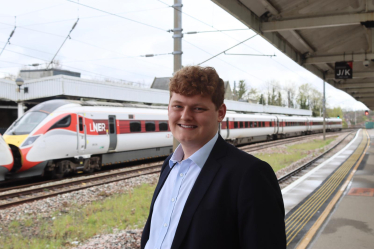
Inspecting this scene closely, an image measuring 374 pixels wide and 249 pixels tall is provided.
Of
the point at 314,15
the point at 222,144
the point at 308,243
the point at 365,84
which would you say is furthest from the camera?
the point at 365,84

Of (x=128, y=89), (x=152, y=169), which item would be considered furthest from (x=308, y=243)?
(x=128, y=89)

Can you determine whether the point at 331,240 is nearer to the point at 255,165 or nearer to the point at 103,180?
the point at 255,165

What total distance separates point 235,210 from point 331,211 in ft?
21.0

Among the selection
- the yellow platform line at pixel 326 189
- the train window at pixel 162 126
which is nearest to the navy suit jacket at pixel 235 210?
the yellow platform line at pixel 326 189

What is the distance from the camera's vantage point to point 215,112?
1.99 metres

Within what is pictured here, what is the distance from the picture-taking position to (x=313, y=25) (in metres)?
10.1

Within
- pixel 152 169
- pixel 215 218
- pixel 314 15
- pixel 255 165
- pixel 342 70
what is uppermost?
pixel 314 15

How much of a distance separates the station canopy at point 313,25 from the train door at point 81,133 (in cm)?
731

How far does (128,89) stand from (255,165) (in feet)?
87.4

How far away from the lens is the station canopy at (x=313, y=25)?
9539 mm

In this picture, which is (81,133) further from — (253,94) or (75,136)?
(253,94)

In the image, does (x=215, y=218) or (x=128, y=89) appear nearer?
(x=215, y=218)

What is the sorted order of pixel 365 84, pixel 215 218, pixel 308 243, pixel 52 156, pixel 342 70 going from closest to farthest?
1. pixel 215 218
2. pixel 308 243
3. pixel 52 156
4. pixel 342 70
5. pixel 365 84

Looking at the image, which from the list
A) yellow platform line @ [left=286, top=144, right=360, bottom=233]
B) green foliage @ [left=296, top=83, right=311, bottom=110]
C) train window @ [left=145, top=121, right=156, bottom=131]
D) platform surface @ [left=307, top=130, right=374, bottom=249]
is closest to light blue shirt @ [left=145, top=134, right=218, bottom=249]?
platform surface @ [left=307, top=130, right=374, bottom=249]
